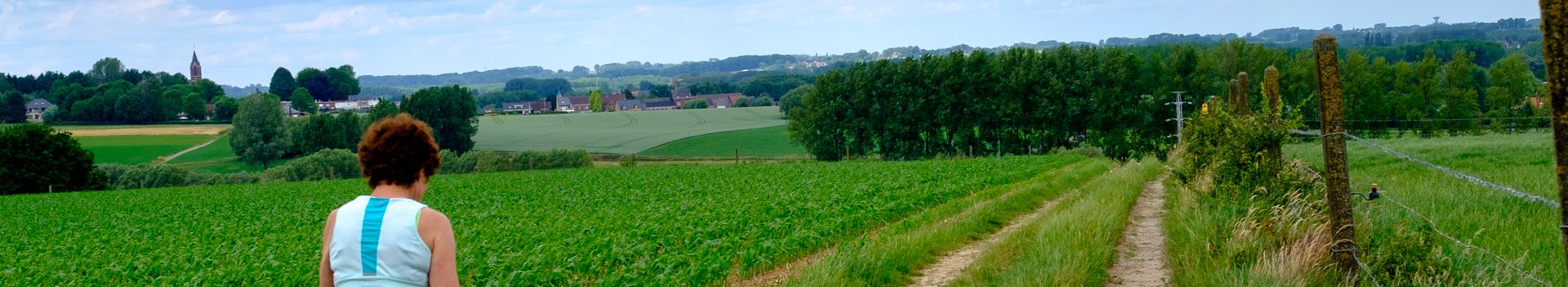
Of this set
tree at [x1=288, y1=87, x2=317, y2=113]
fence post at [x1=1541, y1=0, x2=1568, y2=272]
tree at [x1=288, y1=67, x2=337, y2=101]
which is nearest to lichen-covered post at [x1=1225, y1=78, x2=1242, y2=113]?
fence post at [x1=1541, y1=0, x2=1568, y2=272]

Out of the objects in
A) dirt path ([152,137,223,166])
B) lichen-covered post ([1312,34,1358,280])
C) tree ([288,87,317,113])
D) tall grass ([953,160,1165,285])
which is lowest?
dirt path ([152,137,223,166])

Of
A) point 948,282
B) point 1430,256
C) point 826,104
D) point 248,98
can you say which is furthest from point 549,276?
point 248,98

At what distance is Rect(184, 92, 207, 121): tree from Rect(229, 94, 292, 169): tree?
3237cm

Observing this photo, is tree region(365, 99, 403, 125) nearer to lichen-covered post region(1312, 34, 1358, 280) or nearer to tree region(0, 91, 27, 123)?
tree region(0, 91, 27, 123)

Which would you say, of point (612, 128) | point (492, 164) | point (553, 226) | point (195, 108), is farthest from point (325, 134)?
point (553, 226)

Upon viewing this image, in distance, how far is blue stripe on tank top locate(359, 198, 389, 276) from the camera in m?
3.80

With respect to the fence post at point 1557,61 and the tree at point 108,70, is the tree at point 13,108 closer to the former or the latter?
the tree at point 108,70

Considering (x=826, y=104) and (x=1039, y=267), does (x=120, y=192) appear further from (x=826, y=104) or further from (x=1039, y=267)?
(x=1039, y=267)

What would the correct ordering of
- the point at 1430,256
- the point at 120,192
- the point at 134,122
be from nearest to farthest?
the point at 1430,256, the point at 120,192, the point at 134,122

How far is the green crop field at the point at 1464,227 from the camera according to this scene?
7891mm

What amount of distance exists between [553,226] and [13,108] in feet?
402

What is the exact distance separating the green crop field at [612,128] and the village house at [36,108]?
156ft

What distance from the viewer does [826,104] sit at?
65.2 m

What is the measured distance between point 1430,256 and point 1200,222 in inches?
114
